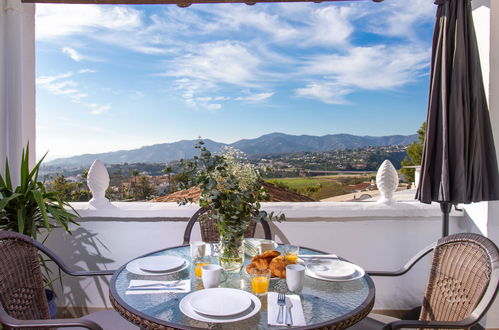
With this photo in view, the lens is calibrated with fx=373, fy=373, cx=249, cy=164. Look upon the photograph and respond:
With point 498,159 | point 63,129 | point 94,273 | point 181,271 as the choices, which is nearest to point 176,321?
point 181,271

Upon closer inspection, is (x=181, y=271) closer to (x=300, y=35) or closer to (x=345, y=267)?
(x=345, y=267)

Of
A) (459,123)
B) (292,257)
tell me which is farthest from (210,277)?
(459,123)

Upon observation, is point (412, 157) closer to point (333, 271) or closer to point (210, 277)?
point (333, 271)

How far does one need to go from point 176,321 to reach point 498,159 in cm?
235

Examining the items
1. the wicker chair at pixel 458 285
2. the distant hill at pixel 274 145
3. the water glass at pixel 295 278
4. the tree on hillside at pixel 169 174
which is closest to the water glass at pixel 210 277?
the water glass at pixel 295 278

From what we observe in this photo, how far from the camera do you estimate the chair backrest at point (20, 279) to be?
1.42 m

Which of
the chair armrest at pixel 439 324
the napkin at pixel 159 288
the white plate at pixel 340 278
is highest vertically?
the white plate at pixel 340 278

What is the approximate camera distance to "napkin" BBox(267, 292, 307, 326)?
1.15 meters

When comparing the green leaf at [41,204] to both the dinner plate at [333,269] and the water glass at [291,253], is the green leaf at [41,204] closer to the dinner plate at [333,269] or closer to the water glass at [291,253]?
the water glass at [291,253]

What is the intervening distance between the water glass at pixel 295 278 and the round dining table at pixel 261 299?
0.10ft

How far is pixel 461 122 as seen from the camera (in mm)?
2271

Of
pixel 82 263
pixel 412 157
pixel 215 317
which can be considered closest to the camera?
pixel 215 317

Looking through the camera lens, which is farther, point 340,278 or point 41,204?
point 41,204

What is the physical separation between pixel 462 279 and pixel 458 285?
1.3 inches
